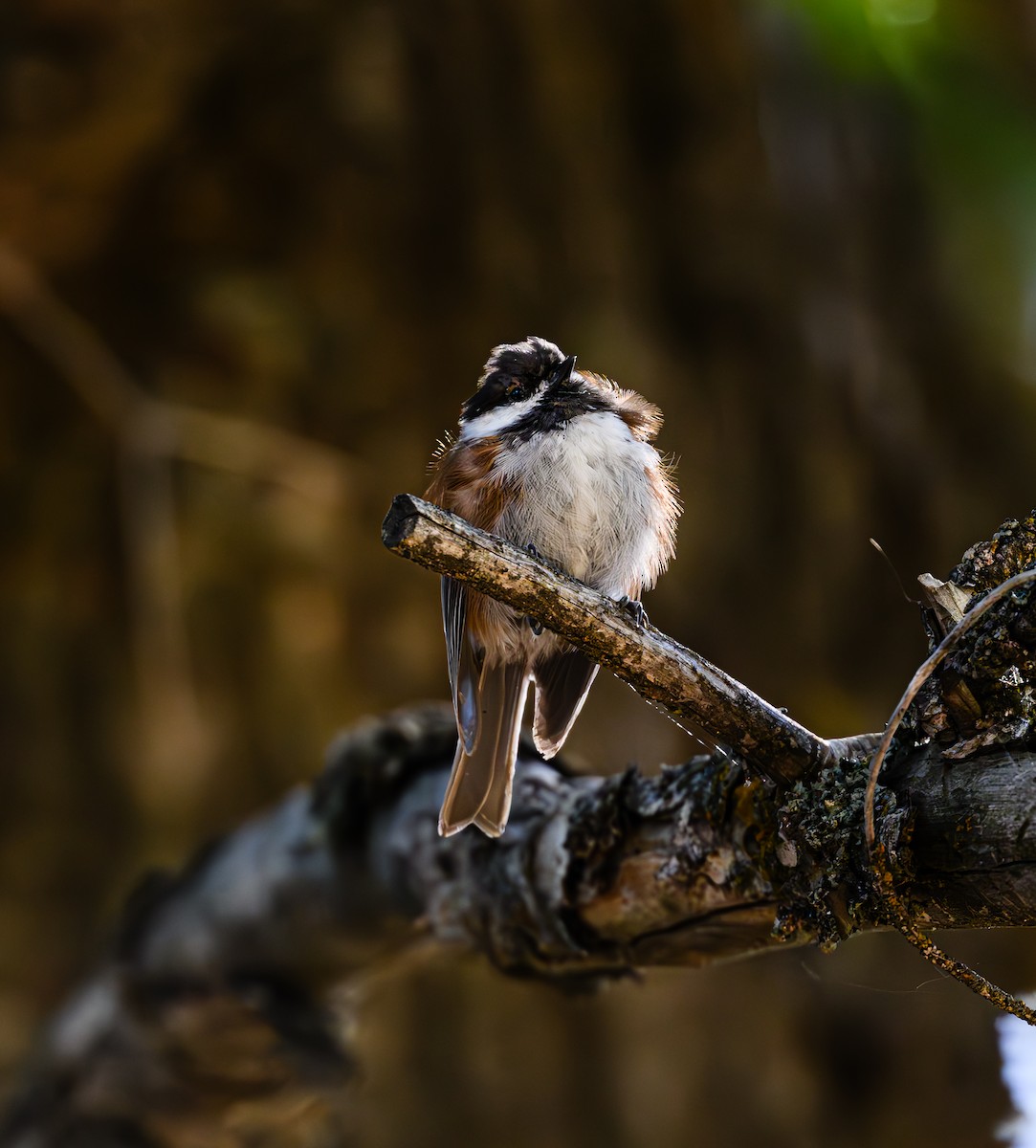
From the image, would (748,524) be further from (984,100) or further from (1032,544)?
(1032,544)

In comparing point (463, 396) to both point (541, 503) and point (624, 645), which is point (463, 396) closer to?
point (541, 503)

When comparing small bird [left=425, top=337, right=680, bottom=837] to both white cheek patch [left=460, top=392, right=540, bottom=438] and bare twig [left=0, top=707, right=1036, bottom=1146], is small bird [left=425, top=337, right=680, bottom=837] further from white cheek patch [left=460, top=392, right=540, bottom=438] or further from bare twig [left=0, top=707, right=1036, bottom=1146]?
bare twig [left=0, top=707, right=1036, bottom=1146]

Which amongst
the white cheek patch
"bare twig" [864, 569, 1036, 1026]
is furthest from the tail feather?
"bare twig" [864, 569, 1036, 1026]

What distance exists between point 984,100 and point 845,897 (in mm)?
2302

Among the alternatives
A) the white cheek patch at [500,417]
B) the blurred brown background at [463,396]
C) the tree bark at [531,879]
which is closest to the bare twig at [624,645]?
the tree bark at [531,879]

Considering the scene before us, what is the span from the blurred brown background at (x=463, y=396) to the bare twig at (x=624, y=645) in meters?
1.67

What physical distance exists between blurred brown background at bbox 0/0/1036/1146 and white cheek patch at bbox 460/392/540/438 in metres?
1.23

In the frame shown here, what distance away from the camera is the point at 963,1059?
8.36 feet

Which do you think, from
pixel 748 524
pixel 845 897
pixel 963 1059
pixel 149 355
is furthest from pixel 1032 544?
pixel 149 355

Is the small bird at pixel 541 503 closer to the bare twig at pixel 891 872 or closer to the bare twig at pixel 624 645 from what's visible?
the bare twig at pixel 624 645

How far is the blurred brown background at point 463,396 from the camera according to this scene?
96.7 inches

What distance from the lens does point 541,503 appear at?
1.46 meters

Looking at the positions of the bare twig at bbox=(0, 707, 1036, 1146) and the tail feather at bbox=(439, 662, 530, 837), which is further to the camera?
the tail feather at bbox=(439, 662, 530, 837)

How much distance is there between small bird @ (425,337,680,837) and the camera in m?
1.45
